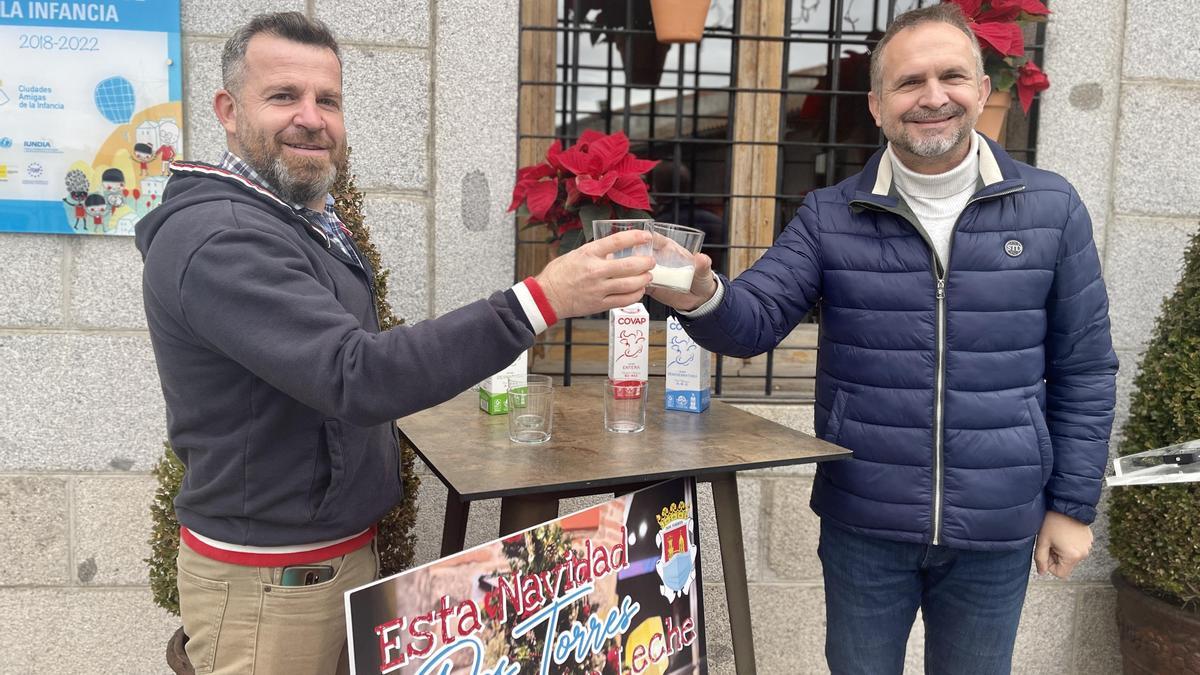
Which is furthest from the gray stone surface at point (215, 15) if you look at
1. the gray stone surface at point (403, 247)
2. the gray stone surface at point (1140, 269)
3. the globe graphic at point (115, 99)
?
the gray stone surface at point (1140, 269)

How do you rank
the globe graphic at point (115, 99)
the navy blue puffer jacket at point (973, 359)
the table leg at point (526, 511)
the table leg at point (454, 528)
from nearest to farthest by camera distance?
the table leg at point (526, 511)
the navy blue puffer jacket at point (973, 359)
the table leg at point (454, 528)
the globe graphic at point (115, 99)

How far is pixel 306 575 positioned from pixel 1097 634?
306 cm

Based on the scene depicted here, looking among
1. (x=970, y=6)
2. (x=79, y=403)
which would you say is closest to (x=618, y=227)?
(x=970, y=6)

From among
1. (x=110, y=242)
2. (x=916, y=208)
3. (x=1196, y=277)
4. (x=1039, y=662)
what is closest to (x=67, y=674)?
(x=110, y=242)

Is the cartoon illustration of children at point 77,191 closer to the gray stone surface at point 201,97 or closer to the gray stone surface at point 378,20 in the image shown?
Result: the gray stone surface at point 201,97

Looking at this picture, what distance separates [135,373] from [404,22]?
5.08ft

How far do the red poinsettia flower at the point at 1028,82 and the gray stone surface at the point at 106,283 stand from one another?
3084 millimetres

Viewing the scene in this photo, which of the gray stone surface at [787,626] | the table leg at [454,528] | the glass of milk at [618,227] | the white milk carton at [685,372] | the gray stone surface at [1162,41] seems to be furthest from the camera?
the gray stone surface at [787,626]

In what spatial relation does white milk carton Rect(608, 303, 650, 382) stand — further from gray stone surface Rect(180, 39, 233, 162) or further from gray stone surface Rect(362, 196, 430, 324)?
gray stone surface Rect(180, 39, 233, 162)

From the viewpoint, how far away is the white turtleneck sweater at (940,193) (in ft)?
6.40

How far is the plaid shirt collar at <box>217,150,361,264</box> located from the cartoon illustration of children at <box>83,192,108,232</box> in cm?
150

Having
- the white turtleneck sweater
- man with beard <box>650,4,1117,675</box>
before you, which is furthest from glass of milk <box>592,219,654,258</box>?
the white turtleneck sweater

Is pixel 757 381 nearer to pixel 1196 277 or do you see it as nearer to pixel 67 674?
pixel 1196 277

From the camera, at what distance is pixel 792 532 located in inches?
127
